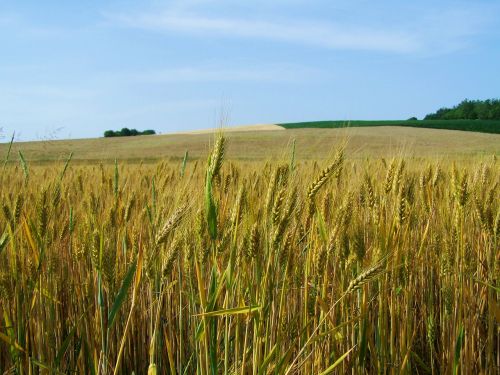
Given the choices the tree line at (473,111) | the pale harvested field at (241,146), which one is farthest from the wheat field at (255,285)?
the tree line at (473,111)

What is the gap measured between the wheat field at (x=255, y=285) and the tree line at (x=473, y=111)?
55940mm

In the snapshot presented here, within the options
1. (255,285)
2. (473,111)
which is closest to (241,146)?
(255,285)

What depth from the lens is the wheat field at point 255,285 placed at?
3.66ft

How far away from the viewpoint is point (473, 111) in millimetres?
54750

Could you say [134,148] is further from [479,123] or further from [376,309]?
[479,123]

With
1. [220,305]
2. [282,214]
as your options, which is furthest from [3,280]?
[282,214]

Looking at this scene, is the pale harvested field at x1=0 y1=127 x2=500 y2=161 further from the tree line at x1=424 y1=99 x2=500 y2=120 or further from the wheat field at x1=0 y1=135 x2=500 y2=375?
the tree line at x1=424 y1=99 x2=500 y2=120

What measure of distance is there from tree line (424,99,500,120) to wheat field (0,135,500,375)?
55940 mm

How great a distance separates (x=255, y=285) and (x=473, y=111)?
193 feet

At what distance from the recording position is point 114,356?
1651mm

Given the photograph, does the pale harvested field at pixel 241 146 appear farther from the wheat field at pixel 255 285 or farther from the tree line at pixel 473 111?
the tree line at pixel 473 111

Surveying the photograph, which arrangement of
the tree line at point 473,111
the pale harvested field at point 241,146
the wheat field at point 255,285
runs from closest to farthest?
1. the wheat field at point 255,285
2. the pale harvested field at point 241,146
3. the tree line at point 473,111

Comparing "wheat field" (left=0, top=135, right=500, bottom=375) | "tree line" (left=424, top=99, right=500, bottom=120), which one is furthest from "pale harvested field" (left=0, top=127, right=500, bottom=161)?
"tree line" (left=424, top=99, right=500, bottom=120)

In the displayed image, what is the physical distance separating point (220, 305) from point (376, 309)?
21.9 inches
